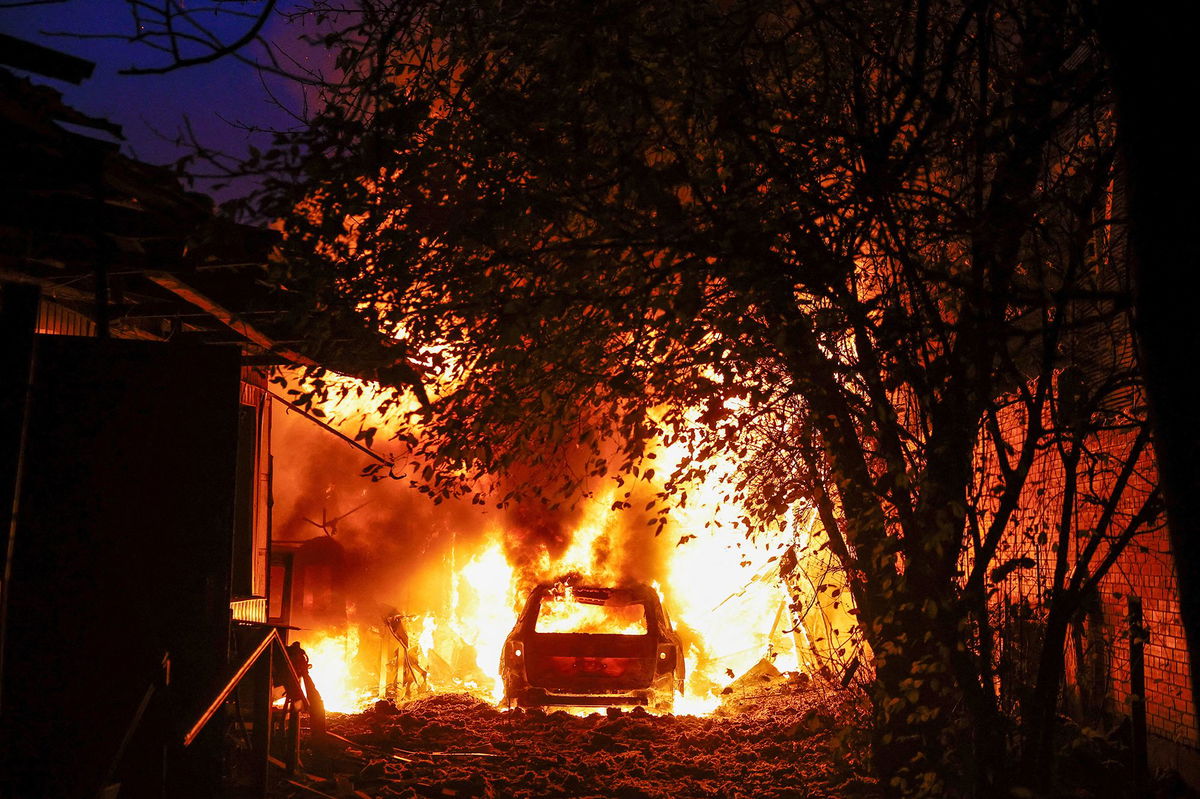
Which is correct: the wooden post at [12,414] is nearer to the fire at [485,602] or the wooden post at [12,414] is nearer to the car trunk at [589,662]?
the car trunk at [589,662]

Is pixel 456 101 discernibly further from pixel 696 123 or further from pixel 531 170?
pixel 696 123

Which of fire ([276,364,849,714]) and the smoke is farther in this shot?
the smoke

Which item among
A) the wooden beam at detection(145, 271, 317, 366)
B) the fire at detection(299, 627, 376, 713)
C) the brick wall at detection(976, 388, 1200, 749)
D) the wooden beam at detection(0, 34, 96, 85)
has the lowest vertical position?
the fire at detection(299, 627, 376, 713)

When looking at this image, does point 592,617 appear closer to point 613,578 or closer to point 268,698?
point 613,578

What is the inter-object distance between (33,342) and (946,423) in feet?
18.9

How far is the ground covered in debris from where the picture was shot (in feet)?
24.8

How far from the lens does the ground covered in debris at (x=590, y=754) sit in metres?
7.56

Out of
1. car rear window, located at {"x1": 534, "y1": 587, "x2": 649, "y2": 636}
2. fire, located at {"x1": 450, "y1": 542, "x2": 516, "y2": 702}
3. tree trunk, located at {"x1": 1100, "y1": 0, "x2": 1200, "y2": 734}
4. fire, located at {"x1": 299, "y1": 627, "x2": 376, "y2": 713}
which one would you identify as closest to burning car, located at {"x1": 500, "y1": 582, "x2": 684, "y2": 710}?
car rear window, located at {"x1": 534, "y1": 587, "x2": 649, "y2": 636}

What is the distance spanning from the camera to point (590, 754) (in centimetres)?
930

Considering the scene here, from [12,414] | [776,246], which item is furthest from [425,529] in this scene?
[776,246]

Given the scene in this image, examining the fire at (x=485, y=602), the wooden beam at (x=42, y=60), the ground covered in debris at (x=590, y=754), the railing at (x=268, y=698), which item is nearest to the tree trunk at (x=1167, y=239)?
the ground covered in debris at (x=590, y=754)

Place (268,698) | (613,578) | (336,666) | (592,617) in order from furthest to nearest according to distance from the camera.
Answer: (336,666)
(613,578)
(592,617)
(268,698)

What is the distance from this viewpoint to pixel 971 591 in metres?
4.95

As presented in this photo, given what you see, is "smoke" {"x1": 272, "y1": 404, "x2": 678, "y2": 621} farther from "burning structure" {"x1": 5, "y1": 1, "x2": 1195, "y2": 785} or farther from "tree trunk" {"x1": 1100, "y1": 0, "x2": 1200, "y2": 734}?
"tree trunk" {"x1": 1100, "y1": 0, "x2": 1200, "y2": 734}
